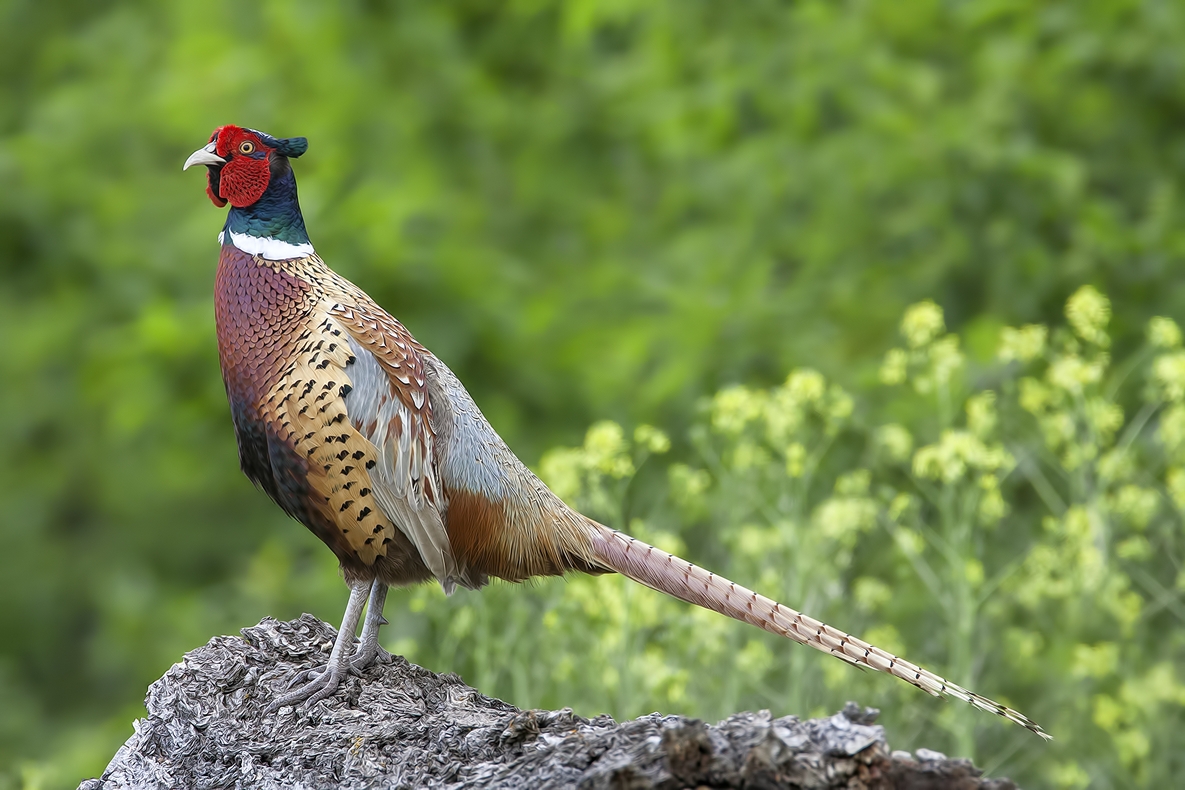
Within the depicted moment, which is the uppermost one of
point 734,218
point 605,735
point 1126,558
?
point 734,218

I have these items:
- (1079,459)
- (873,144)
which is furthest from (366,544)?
(873,144)

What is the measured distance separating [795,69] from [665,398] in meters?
2.79

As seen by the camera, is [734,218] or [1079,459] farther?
[734,218]

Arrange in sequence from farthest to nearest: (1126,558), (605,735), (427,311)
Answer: (427,311)
(1126,558)
(605,735)

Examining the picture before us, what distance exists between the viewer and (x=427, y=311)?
7.52 meters

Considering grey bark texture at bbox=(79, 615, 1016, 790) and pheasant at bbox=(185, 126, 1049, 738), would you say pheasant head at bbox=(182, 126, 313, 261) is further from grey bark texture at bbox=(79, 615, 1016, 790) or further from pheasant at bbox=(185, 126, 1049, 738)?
grey bark texture at bbox=(79, 615, 1016, 790)

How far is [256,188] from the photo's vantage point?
4.01m

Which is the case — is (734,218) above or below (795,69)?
below

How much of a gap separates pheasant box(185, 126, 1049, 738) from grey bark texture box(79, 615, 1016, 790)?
178mm

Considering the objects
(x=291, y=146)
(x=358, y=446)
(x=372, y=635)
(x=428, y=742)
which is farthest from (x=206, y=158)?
(x=428, y=742)

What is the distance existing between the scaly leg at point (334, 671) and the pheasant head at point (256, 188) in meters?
1.12

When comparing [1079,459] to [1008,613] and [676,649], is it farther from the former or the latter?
[676,649]

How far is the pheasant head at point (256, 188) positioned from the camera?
3990 mm

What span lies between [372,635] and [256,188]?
1.47 meters
